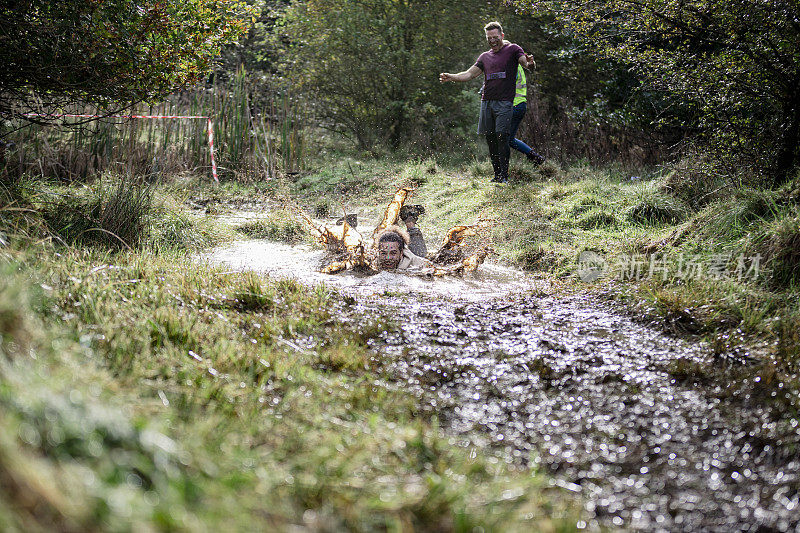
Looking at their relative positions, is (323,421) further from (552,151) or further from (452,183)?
(552,151)

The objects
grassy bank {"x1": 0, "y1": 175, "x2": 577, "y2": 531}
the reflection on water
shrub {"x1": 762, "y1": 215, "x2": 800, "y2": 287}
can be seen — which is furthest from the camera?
the reflection on water

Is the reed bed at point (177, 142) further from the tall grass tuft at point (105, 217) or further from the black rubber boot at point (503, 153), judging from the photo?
the black rubber boot at point (503, 153)

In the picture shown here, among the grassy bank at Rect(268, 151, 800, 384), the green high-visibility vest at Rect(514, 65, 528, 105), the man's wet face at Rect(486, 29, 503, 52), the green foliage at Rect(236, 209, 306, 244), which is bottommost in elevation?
the green foliage at Rect(236, 209, 306, 244)

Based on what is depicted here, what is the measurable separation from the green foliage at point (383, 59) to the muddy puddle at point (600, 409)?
32.7ft

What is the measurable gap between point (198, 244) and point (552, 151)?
7300mm

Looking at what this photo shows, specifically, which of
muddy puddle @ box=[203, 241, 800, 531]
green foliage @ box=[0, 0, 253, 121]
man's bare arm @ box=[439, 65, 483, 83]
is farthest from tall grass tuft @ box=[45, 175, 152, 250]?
man's bare arm @ box=[439, 65, 483, 83]

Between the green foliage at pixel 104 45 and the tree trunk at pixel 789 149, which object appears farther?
the tree trunk at pixel 789 149

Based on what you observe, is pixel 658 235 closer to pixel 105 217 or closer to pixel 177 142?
pixel 105 217

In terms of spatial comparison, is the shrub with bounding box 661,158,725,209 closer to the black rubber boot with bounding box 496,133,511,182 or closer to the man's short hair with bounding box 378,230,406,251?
the black rubber boot with bounding box 496,133,511,182

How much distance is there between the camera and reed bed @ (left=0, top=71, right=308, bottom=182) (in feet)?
25.1

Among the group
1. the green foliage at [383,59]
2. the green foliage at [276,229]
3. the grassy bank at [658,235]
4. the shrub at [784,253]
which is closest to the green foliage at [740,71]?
the grassy bank at [658,235]

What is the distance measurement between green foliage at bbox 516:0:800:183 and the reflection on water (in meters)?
2.32

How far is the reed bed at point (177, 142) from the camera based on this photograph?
7645mm

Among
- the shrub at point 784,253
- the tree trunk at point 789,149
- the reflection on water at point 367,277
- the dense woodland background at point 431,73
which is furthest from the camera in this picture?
the tree trunk at point 789,149
